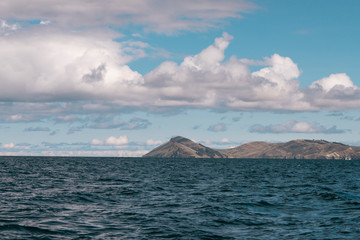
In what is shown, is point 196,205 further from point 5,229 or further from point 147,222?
point 5,229

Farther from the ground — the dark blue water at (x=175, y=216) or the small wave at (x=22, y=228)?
A: the small wave at (x=22, y=228)

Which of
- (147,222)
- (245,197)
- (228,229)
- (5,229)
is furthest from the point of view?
(245,197)

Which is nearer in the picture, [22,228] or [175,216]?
[22,228]

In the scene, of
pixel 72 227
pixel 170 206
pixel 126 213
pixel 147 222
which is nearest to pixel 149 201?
pixel 170 206

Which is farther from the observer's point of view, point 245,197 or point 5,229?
point 245,197

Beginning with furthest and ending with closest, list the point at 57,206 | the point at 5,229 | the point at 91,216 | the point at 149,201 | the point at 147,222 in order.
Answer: the point at 149,201
the point at 57,206
the point at 91,216
the point at 147,222
the point at 5,229

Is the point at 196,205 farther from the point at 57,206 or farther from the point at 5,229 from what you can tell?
the point at 5,229

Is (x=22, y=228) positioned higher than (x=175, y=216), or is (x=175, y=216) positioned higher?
(x=22, y=228)

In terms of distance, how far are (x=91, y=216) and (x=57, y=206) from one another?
6145 mm

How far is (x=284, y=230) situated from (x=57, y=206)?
795 inches

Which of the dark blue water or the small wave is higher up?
the small wave

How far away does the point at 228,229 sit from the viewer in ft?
84.8

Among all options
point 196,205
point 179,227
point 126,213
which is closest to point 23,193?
point 126,213

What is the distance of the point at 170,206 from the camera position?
1395 inches
